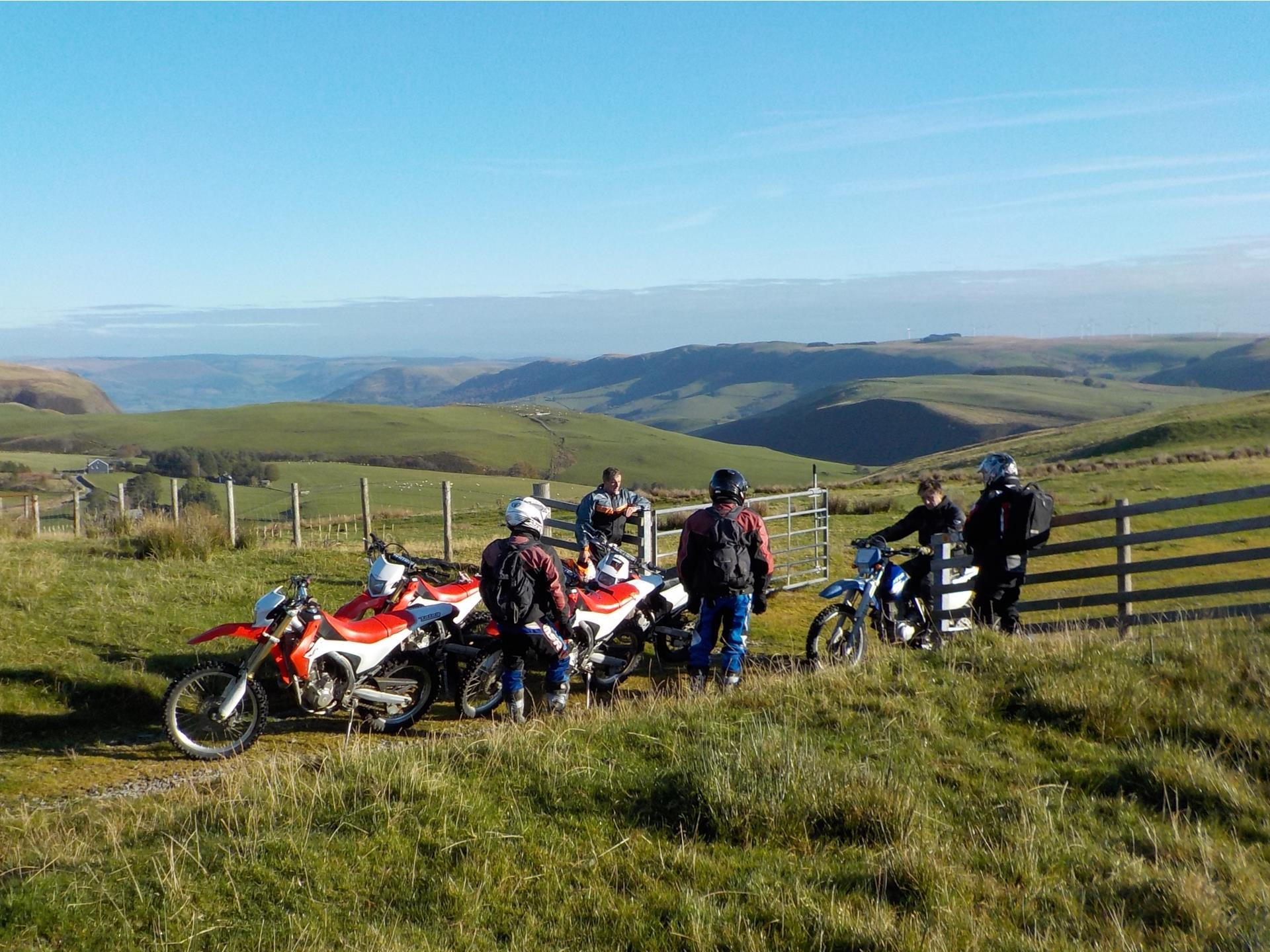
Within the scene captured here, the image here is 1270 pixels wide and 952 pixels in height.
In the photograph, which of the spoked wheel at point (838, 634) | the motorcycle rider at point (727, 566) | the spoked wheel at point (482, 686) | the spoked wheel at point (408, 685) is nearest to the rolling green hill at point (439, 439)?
the spoked wheel at point (838, 634)

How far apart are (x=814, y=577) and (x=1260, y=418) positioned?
61.4m

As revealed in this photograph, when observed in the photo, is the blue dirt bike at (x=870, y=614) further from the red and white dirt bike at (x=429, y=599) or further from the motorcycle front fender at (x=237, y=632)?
the motorcycle front fender at (x=237, y=632)

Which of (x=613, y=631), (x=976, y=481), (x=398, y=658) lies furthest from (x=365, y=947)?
(x=976, y=481)

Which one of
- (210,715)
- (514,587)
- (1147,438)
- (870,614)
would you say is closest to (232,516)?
(210,715)

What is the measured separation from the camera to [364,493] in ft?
70.8

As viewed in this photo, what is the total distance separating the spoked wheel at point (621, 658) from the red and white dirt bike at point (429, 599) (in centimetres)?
124

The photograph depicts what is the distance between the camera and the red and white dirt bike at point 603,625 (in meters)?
9.04

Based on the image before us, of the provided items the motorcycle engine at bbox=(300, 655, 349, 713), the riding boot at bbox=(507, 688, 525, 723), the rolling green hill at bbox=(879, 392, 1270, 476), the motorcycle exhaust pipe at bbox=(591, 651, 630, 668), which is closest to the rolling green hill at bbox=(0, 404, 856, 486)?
the rolling green hill at bbox=(879, 392, 1270, 476)

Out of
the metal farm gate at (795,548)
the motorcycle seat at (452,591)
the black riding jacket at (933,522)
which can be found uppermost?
the black riding jacket at (933,522)

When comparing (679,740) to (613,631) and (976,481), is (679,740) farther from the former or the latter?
(976,481)

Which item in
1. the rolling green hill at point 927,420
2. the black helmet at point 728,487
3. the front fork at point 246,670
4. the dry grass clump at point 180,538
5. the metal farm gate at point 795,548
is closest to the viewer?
the front fork at point 246,670

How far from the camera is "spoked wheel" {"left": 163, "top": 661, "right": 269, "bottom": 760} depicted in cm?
780

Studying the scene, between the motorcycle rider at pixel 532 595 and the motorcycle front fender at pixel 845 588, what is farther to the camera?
the motorcycle front fender at pixel 845 588

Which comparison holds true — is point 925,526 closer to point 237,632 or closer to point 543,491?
point 237,632
